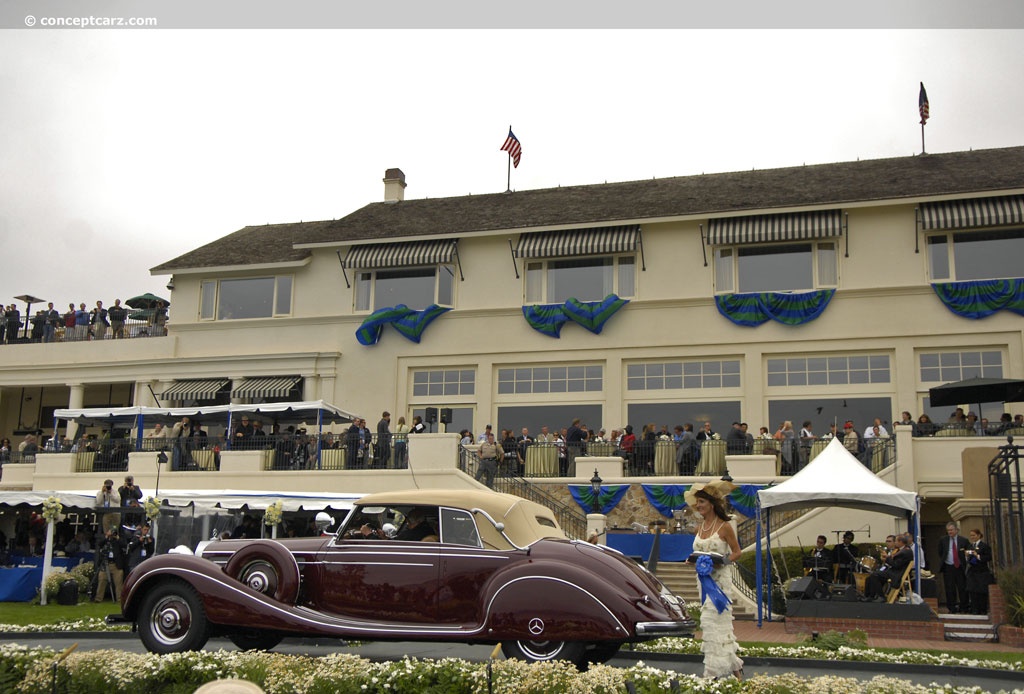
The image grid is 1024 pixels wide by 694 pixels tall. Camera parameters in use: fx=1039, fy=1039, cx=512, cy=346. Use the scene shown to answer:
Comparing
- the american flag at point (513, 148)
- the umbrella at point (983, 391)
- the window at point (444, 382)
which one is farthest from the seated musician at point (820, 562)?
the american flag at point (513, 148)

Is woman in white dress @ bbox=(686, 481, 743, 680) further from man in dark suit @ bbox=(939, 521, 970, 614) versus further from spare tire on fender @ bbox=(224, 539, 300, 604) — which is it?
man in dark suit @ bbox=(939, 521, 970, 614)

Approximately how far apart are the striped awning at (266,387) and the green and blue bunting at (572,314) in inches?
303

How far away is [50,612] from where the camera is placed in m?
18.0

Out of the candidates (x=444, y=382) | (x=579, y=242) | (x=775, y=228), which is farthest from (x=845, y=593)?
(x=444, y=382)

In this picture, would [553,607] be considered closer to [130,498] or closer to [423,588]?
[423,588]

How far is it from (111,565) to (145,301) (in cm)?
1707

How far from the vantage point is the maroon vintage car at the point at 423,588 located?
1034cm

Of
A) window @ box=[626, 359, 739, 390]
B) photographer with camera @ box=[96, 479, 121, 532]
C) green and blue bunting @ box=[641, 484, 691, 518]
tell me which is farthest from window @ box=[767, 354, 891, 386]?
photographer with camera @ box=[96, 479, 121, 532]

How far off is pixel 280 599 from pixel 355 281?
22151 millimetres

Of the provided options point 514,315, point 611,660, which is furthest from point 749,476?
point 611,660

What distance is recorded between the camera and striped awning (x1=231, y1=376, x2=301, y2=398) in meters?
31.8

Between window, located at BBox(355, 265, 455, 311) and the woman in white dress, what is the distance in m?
21.8

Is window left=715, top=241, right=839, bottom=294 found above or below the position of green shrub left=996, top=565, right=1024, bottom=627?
above

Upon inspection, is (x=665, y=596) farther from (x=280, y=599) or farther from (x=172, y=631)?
(x=172, y=631)
